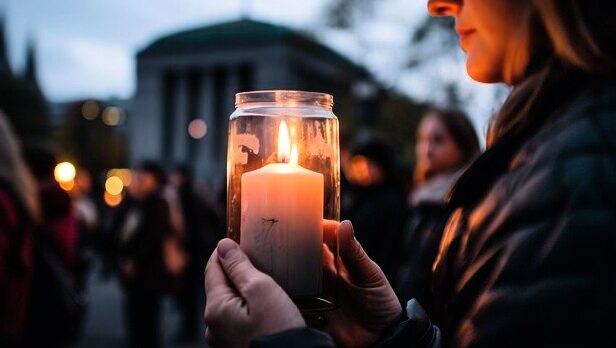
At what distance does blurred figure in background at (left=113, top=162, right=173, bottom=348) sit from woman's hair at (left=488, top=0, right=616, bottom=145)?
6473mm

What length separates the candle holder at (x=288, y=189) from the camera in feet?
3.34

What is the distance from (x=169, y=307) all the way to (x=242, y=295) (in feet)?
37.1

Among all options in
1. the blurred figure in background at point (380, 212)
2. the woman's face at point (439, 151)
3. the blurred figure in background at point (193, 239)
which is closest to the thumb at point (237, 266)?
the woman's face at point (439, 151)

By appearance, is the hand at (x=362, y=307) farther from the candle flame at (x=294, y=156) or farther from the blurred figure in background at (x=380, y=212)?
the blurred figure in background at (x=380, y=212)

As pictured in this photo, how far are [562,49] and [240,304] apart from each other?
668mm

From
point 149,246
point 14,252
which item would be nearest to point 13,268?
point 14,252

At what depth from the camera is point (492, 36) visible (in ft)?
3.76

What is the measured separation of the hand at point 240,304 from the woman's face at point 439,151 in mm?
3283

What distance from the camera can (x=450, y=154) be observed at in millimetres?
4191

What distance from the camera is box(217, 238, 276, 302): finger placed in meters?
1.00

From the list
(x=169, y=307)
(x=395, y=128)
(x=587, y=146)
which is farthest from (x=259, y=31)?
(x=587, y=146)

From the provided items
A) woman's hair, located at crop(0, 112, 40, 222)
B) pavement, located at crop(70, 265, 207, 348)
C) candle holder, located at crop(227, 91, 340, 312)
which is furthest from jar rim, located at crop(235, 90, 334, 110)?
pavement, located at crop(70, 265, 207, 348)

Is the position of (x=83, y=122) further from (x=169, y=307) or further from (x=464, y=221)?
(x=464, y=221)

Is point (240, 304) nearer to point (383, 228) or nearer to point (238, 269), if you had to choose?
point (238, 269)
